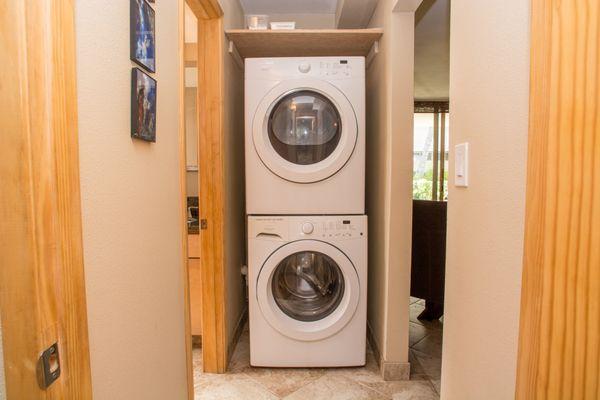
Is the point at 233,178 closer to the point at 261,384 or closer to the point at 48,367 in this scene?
the point at 261,384

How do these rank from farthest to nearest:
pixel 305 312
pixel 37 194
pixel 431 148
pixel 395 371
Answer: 1. pixel 431 148
2. pixel 305 312
3. pixel 395 371
4. pixel 37 194

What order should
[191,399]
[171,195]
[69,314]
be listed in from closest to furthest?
1. [69,314]
2. [171,195]
3. [191,399]

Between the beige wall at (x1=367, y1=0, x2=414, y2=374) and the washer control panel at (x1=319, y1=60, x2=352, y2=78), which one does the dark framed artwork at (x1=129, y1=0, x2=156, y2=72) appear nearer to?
the washer control panel at (x1=319, y1=60, x2=352, y2=78)

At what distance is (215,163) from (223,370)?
3.95 ft

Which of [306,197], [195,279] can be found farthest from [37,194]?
[195,279]

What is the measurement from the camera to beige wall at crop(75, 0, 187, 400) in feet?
2.32

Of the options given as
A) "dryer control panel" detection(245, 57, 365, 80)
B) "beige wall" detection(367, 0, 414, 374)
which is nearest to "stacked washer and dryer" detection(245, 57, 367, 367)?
"dryer control panel" detection(245, 57, 365, 80)

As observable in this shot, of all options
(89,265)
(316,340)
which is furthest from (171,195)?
(316,340)

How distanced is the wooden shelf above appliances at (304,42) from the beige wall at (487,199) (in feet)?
3.65

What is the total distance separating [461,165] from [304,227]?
107 cm

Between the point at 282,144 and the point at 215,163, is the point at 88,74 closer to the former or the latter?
the point at 215,163

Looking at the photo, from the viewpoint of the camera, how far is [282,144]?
195cm

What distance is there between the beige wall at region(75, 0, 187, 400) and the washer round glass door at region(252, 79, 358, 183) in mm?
747

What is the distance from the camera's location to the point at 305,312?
2014mm
